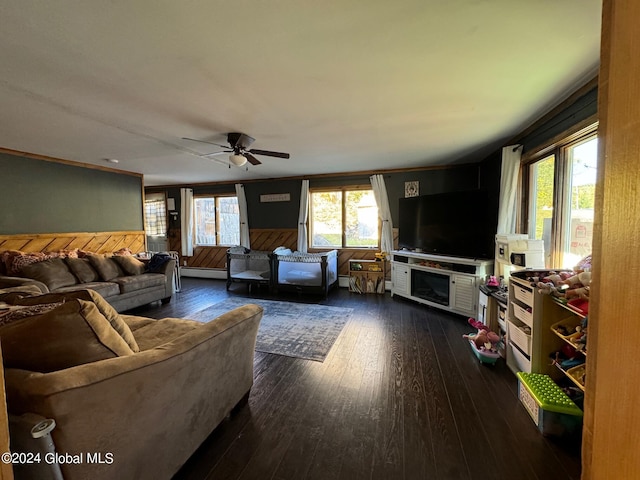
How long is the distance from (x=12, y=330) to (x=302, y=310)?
320 cm

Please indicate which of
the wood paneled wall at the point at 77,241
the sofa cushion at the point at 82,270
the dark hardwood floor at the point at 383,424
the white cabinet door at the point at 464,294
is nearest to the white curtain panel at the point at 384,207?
the white cabinet door at the point at 464,294

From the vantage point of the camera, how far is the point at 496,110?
2.48m

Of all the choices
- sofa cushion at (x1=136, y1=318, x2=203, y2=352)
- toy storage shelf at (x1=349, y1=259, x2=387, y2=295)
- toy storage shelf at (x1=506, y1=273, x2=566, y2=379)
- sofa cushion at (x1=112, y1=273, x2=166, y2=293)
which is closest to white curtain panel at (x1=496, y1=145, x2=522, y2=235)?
toy storage shelf at (x1=506, y1=273, x2=566, y2=379)

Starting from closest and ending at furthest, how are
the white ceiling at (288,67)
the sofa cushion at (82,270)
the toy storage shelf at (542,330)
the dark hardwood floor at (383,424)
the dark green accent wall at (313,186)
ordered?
the white ceiling at (288,67) → the dark hardwood floor at (383,424) → the toy storage shelf at (542,330) → the sofa cushion at (82,270) → the dark green accent wall at (313,186)

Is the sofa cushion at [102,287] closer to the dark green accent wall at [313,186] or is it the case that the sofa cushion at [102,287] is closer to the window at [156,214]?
the dark green accent wall at [313,186]

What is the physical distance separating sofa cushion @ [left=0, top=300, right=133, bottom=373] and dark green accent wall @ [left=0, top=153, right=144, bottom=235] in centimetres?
433

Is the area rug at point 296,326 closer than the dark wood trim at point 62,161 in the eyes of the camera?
Yes

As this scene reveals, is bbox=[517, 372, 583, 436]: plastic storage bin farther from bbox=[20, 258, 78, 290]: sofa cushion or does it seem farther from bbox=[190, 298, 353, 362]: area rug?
bbox=[20, 258, 78, 290]: sofa cushion

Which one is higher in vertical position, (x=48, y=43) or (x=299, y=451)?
(x=48, y=43)

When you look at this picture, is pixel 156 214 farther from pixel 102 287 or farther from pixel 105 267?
pixel 102 287

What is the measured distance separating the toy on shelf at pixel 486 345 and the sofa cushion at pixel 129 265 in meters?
4.84

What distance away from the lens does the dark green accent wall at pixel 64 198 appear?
3835 mm

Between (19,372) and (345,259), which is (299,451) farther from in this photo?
(345,259)

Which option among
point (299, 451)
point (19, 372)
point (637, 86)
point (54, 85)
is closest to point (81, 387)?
point (19, 372)
